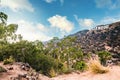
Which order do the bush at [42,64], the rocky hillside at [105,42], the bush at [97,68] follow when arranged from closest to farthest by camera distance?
the bush at [97,68] < the bush at [42,64] < the rocky hillside at [105,42]

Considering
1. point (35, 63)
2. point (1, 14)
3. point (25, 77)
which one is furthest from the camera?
point (35, 63)

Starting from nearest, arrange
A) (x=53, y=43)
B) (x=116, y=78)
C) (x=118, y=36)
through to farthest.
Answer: (x=116, y=78)
(x=53, y=43)
(x=118, y=36)

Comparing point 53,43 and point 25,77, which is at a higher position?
point 53,43

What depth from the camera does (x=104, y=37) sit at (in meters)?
162

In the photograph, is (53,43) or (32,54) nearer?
(32,54)

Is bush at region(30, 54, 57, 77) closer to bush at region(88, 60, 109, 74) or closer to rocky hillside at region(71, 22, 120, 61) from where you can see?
bush at region(88, 60, 109, 74)

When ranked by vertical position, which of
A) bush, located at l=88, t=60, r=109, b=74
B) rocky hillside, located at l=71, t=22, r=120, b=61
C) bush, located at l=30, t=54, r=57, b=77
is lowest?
bush, located at l=88, t=60, r=109, b=74

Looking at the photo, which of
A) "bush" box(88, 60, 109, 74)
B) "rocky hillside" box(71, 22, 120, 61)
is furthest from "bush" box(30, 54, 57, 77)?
"rocky hillside" box(71, 22, 120, 61)

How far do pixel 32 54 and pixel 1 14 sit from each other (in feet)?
118

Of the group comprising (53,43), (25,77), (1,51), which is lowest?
(25,77)

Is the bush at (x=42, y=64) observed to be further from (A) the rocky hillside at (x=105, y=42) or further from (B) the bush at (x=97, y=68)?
(A) the rocky hillside at (x=105, y=42)

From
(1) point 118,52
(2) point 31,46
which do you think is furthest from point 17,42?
(1) point 118,52

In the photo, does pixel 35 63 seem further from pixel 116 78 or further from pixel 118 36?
pixel 118 36

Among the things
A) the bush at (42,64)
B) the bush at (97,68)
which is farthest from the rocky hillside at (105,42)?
the bush at (97,68)
